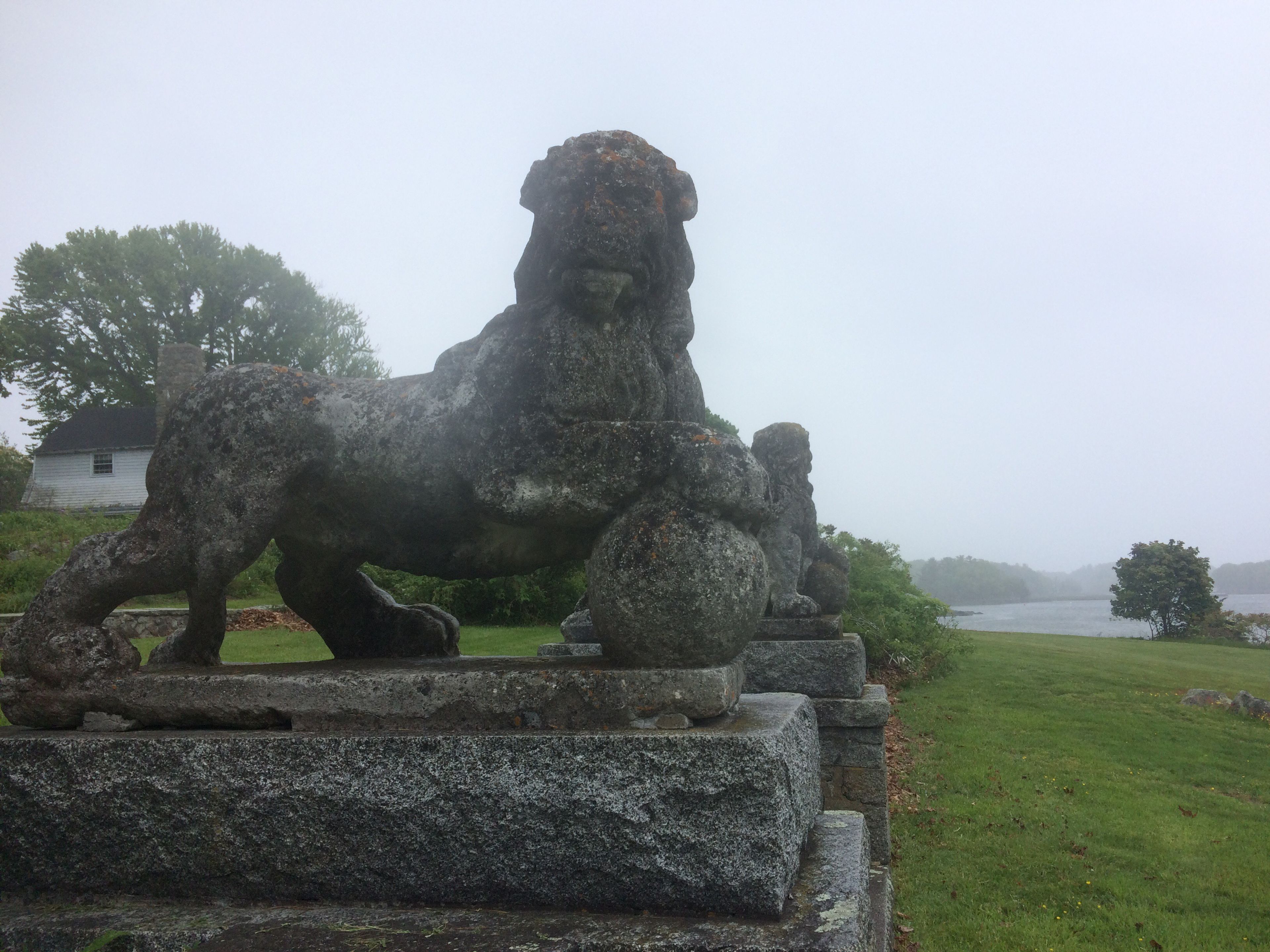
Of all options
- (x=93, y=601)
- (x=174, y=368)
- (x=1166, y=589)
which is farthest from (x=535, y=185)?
(x=174, y=368)

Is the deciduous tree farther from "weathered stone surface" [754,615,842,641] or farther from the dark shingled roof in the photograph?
"weathered stone surface" [754,615,842,641]

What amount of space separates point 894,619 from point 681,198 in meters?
12.4

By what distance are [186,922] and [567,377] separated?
1.92 m

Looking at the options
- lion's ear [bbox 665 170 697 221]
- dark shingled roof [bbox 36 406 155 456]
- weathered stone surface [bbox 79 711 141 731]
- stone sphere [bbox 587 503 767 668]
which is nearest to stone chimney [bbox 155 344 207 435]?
dark shingled roof [bbox 36 406 155 456]

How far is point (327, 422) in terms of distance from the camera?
2.93m

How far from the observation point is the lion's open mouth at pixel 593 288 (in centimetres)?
287

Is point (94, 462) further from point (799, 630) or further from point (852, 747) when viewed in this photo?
point (852, 747)

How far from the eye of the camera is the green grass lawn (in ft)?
16.0

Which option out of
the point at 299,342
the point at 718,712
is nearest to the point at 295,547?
the point at 718,712

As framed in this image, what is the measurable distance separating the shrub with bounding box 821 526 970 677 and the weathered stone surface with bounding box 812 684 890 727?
7.51m

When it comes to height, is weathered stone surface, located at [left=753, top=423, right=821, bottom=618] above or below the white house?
below

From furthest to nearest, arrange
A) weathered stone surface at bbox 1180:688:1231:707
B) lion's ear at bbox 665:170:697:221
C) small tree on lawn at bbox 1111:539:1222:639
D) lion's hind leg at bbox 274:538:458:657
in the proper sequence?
small tree on lawn at bbox 1111:539:1222:639, weathered stone surface at bbox 1180:688:1231:707, lion's hind leg at bbox 274:538:458:657, lion's ear at bbox 665:170:697:221

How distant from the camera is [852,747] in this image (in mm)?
5188

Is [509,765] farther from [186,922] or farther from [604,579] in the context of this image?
[186,922]
